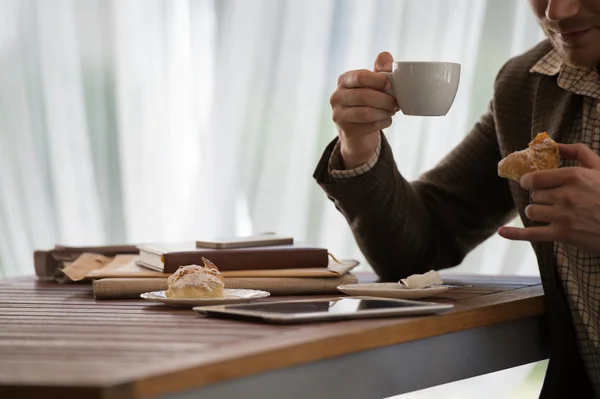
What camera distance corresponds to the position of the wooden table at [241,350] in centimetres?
71

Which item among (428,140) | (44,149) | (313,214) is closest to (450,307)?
(428,140)

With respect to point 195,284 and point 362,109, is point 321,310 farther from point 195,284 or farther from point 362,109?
point 362,109

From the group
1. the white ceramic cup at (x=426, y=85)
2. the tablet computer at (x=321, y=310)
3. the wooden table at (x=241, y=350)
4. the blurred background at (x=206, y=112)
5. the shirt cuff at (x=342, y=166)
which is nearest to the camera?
the wooden table at (x=241, y=350)

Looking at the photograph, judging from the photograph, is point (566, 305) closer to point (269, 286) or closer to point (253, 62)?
point (269, 286)

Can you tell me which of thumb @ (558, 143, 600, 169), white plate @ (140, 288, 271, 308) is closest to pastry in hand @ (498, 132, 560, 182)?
thumb @ (558, 143, 600, 169)

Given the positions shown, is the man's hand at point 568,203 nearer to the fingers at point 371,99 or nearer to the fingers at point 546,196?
the fingers at point 546,196

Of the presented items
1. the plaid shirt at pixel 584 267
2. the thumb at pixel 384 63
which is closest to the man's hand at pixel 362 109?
the thumb at pixel 384 63

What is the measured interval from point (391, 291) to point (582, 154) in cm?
29

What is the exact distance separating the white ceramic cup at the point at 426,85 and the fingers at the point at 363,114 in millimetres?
97

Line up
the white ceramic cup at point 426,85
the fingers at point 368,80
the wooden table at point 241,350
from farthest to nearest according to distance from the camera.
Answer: the fingers at point 368,80
the white ceramic cup at point 426,85
the wooden table at point 241,350

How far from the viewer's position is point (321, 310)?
98 centimetres

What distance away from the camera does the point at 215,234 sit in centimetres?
303

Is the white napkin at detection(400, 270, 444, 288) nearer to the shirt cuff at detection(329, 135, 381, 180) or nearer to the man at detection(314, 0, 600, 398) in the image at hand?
the man at detection(314, 0, 600, 398)

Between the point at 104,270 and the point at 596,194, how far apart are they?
71 centimetres
